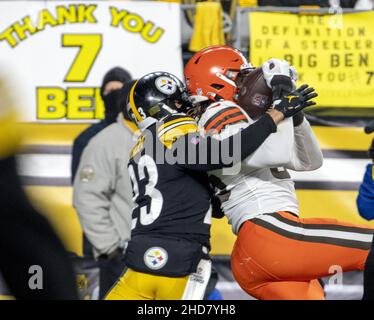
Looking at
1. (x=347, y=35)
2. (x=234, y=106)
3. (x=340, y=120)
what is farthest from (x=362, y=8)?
(x=234, y=106)

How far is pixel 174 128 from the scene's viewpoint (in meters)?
5.18

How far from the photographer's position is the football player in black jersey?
5.18 metres

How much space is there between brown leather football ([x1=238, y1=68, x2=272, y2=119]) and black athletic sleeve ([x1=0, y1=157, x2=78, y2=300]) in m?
1.19

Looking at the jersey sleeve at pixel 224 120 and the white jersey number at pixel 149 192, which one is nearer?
the jersey sleeve at pixel 224 120

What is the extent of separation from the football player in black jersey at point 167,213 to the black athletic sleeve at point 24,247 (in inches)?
11.7

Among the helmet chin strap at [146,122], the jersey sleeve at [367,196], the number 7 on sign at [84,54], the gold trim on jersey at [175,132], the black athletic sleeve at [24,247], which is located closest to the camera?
the black athletic sleeve at [24,247]

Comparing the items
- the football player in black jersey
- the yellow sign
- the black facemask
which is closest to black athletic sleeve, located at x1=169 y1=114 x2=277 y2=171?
the football player in black jersey

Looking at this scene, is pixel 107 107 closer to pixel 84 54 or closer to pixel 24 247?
pixel 84 54

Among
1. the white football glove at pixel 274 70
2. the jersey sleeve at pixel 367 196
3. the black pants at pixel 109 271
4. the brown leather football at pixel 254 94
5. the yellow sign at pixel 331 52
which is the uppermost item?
the white football glove at pixel 274 70

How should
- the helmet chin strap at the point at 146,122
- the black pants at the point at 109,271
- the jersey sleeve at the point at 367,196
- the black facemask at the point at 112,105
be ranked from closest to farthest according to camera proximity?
the helmet chin strap at the point at 146,122, the jersey sleeve at the point at 367,196, the black pants at the point at 109,271, the black facemask at the point at 112,105

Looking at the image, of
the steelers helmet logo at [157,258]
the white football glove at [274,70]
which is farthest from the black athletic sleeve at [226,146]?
the steelers helmet logo at [157,258]

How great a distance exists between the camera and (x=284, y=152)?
4953 mm

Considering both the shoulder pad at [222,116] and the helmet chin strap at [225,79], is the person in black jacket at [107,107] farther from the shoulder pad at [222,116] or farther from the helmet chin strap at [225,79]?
the shoulder pad at [222,116]

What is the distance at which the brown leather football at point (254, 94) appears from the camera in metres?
5.15
